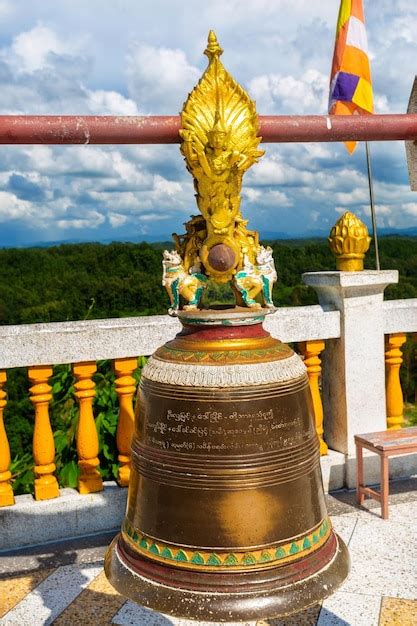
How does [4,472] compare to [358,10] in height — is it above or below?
below

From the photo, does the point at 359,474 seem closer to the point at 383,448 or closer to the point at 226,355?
the point at 383,448

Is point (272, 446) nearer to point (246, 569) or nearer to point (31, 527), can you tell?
point (246, 569)

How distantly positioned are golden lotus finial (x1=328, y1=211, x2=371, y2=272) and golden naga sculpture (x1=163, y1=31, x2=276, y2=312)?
11.8ft

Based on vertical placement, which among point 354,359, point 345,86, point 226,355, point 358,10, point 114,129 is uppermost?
point 358,10

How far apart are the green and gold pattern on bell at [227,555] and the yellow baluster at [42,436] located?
9.58 ft

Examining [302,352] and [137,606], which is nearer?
[137,606]

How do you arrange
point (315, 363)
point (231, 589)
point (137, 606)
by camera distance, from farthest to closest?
point (315, 363) < point (137, 606) < point (231, 589)

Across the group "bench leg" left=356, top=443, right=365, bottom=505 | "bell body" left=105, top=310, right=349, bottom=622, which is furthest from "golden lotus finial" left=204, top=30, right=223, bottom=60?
"bench leg" left=356, top=443, right=365, bottom=505

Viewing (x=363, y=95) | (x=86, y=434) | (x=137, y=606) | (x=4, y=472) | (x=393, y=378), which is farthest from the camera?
(x=363, y=95)

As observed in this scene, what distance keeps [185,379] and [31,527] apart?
3431 millimetres

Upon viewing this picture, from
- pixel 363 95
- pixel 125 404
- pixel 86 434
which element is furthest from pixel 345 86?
pixel 86 434

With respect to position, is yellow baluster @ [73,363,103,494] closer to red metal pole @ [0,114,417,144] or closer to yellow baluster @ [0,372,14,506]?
yellow baluster @ [0,372,14,506]

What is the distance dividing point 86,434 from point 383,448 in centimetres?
229

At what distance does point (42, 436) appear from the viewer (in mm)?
5035
